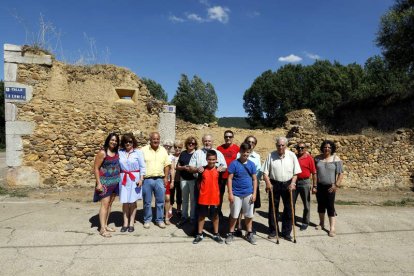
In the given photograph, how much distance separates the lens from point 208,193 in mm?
4633

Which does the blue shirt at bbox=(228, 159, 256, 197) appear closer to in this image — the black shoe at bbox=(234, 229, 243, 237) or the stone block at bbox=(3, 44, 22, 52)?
the black shoe at bbox=(234, 229, 243, 237)

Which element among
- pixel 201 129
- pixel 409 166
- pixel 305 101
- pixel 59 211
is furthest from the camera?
pixel 305 101

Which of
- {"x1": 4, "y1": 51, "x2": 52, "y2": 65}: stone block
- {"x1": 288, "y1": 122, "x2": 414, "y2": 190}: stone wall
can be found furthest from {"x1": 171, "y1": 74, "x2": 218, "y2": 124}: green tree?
{"x1": 4, "y1": 51, "x2": 52, "y2": 65}: stone block

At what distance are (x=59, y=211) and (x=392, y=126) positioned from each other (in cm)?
1886

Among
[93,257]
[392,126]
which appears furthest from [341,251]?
[392,126]

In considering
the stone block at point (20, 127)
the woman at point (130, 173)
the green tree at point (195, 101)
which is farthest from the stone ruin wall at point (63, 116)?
the green tree at point (195, 101)

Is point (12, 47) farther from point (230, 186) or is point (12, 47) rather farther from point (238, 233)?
point (238, 233)

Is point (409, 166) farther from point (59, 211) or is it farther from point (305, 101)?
point (305, 101)

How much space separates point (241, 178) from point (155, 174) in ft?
4.97

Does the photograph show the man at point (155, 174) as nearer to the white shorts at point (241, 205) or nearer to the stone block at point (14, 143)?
the white shorts at point (241, 205)

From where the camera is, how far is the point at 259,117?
139 ft

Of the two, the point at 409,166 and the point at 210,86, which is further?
the point at 210,86

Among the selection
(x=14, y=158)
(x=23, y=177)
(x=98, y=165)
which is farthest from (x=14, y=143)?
(x=98, y=165)

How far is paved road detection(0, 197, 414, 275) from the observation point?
372cm
